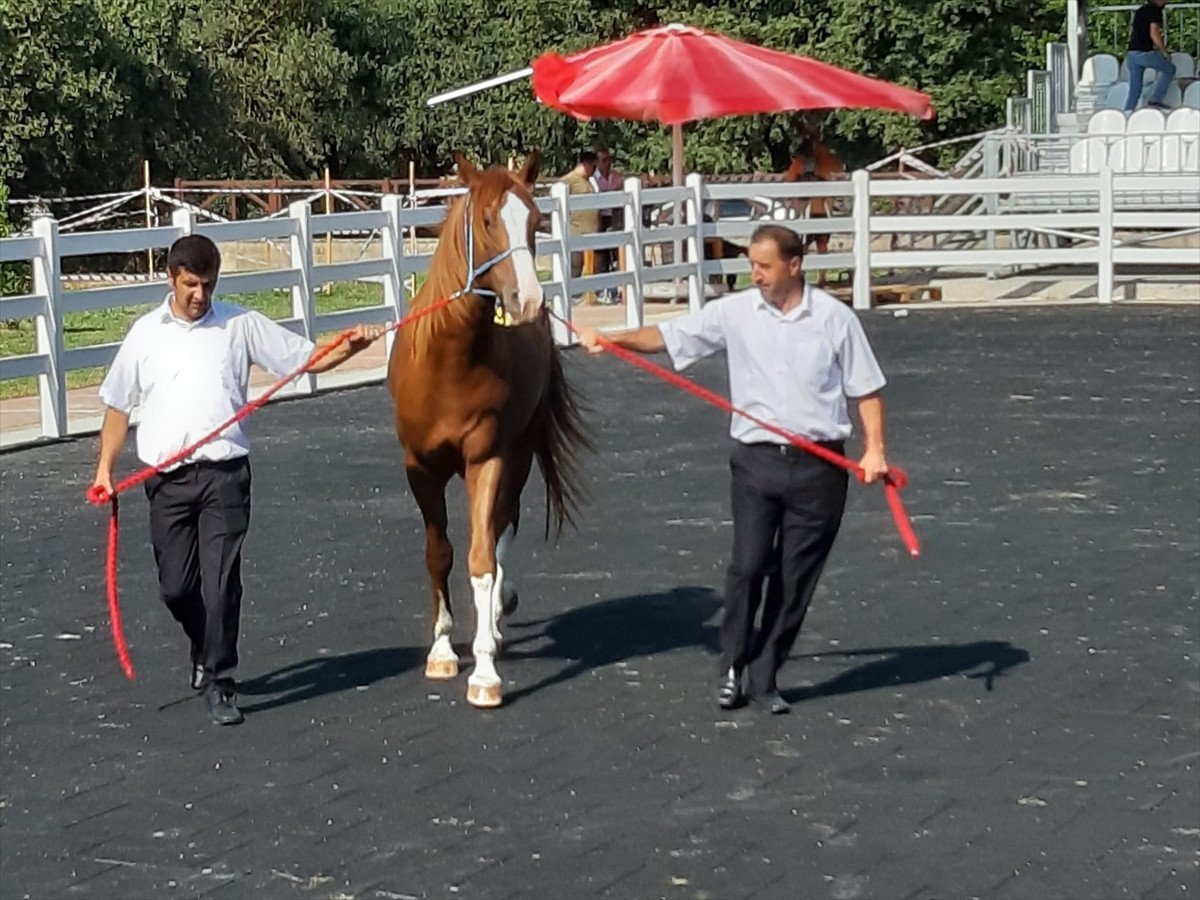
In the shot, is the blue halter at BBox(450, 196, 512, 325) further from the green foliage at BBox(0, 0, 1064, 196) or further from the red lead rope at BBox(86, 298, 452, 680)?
the green foliage at BBox(0, 0, 1064, 196)

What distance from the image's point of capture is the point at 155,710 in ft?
25.1

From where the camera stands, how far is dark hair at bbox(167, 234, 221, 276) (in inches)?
280

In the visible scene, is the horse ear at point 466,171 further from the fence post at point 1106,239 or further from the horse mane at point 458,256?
the fence post at point 1106,239

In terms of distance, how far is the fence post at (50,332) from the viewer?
1471 cm

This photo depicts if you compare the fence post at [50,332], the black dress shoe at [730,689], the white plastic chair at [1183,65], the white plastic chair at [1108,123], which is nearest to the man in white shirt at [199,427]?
the black dress shoe at [730,689]

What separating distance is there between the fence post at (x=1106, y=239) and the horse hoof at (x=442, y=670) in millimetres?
16852

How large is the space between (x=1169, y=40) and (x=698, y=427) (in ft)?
76.4

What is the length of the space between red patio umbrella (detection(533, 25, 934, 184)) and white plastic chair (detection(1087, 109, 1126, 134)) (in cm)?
618

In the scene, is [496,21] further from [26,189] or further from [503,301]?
[503,301]

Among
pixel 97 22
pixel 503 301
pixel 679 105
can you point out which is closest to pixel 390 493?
pixel 503 301

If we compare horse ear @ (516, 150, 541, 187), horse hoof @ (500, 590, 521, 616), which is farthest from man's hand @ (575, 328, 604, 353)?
horse hoof @ (500, 590, 521, 616)

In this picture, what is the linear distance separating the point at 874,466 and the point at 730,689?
96cm

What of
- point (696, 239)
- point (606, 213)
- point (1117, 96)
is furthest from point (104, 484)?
point (1117, 96)

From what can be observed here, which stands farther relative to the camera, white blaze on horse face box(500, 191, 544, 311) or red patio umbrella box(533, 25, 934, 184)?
red patio umbrella box(533, 25, 934, 184)
